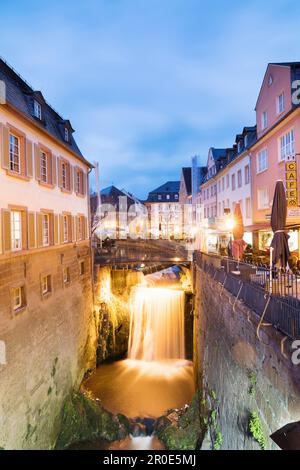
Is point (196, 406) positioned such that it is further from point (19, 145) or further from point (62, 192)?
point (19, 145)

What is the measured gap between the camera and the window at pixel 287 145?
52.5 ft

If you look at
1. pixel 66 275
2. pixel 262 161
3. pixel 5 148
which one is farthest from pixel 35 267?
pixel 262 161

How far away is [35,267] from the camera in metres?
11.9

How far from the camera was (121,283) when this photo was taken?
78.5ft

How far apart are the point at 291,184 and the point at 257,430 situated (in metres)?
11.6

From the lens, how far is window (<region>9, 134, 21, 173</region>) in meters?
10.9

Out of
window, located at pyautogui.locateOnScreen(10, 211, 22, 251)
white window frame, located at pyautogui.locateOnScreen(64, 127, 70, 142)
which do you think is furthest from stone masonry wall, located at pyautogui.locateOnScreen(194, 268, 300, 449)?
white window frame, located at pyautogui.locateOnScreen(64, 127, 70, 142)

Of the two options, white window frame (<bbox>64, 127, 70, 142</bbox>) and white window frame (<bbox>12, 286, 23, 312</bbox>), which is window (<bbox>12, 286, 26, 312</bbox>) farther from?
white window frame (<bbox>64, 127, 70, 142</bbox>)

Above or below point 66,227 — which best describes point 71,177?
above

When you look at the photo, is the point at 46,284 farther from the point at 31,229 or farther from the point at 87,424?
the point at 87,424

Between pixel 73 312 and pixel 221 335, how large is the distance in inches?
324

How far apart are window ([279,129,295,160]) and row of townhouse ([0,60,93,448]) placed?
1165 centimetres
